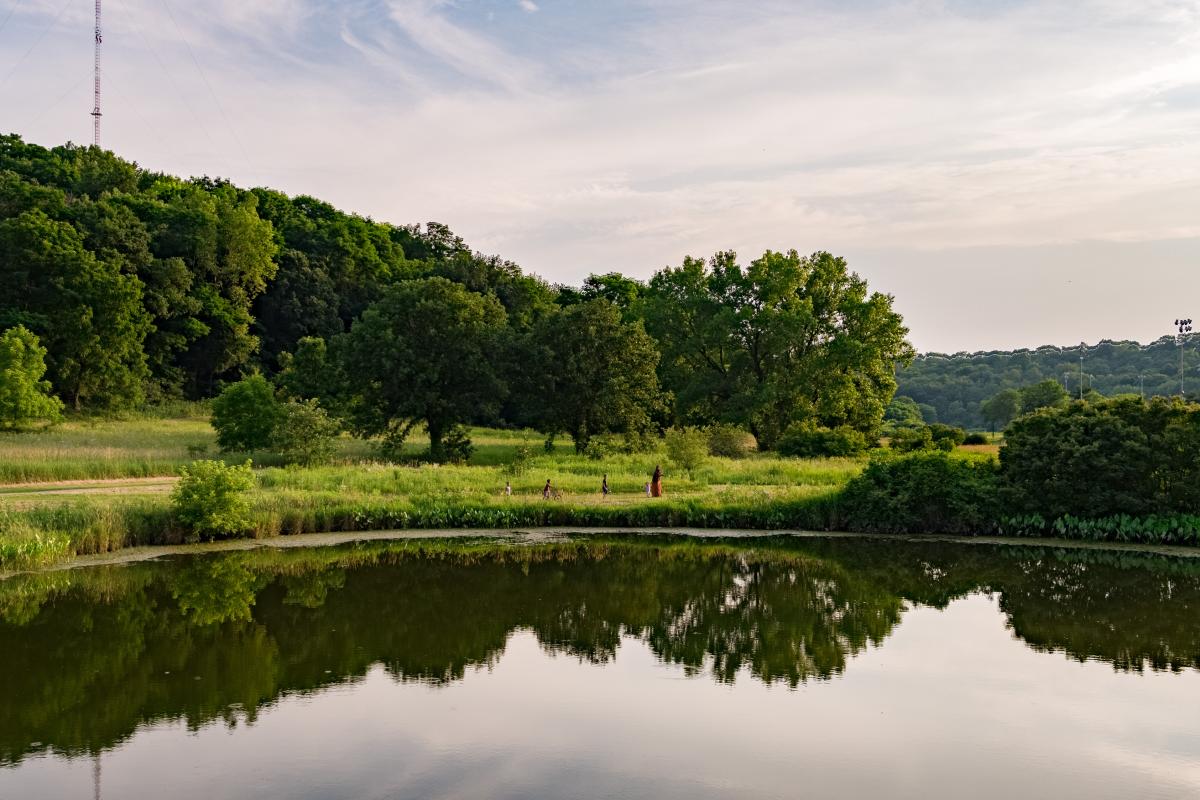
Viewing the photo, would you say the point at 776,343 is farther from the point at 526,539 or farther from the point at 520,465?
the point at 526,539

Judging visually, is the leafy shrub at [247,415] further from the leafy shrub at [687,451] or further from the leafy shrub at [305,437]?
the leafy shrub at [687,451]

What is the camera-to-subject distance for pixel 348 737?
12.3 metres

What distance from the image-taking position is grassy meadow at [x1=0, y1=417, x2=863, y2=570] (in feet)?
77.5

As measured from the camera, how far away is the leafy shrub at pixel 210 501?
24.5m

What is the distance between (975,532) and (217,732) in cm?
2281

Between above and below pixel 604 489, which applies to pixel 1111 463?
above

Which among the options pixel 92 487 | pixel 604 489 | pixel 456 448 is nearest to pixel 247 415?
pixel 456 448

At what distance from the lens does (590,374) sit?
4700cm

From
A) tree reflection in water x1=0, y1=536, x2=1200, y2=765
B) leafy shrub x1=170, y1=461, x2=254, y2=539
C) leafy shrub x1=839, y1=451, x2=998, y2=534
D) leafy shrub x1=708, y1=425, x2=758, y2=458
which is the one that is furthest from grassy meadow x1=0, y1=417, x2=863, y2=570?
leafy shrub x1=708, y1=425, x2=758, y2=458

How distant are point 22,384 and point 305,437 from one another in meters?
19.0

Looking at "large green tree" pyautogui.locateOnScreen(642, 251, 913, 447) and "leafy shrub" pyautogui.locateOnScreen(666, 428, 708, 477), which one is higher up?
"large green tree" pyautogui.locateOnScreen(642, 251, 913, 447)

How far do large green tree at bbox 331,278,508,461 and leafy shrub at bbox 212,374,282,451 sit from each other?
176 inches

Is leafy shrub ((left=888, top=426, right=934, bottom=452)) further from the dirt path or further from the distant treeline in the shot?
the distant treeline

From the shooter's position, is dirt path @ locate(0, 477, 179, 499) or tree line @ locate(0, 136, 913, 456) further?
tree line @ locate(0, 136, 913, 456)
